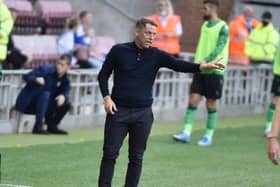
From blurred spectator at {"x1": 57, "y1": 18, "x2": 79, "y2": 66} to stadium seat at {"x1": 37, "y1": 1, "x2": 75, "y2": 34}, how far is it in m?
1.39

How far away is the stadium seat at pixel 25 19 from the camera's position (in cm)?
1992

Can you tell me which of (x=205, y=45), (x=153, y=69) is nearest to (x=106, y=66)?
(x=153, y=69)

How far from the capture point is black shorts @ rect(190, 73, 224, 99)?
15.0m

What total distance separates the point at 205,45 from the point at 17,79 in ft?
10.4

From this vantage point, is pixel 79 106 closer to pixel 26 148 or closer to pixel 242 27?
pixel 26 148

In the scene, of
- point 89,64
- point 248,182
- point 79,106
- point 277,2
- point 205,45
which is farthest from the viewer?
point 277,2

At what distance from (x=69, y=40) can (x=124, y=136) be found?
924 cm

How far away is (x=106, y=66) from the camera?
10.1 metres

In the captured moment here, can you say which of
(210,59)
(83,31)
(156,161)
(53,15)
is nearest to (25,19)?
(53,15)

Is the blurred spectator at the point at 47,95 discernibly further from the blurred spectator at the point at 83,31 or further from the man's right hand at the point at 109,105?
the man's right hand at the point at 109,105

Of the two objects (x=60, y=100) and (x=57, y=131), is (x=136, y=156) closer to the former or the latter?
(x=60, y=100)

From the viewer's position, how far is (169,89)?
18422 mm

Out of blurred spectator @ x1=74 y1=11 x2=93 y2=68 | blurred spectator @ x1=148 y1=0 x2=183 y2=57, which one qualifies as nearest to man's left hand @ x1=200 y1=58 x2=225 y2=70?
blurred spectator @ x1=148 y1=0 x2=183 y2=57

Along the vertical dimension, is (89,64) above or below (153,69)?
below
